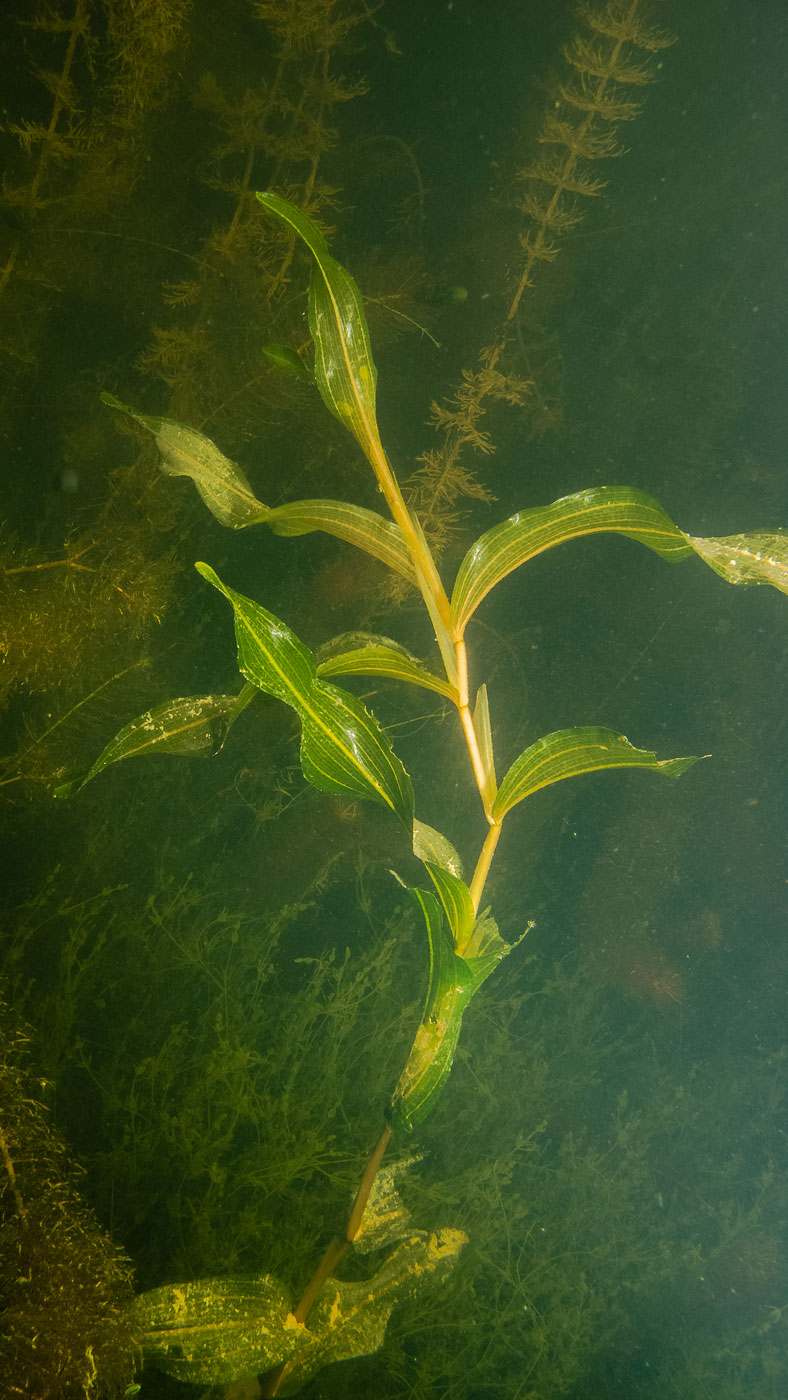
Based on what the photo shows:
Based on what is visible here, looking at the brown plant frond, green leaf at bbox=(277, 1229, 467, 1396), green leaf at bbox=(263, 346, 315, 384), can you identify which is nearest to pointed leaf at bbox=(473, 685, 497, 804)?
green leaf at bbox=(263, 346, 315, 384)

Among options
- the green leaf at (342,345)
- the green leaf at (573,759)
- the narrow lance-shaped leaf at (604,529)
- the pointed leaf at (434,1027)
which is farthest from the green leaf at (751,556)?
the pointed leaf at (434,1027)

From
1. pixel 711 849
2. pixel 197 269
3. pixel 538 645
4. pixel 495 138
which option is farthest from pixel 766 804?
pixel 197 269

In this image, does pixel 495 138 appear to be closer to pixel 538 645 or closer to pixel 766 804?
pixel 538 645

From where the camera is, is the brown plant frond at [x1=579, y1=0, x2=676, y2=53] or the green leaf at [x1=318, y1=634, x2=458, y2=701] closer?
the green leaf at [x1=318, y1=634, x2=458, y2=701]

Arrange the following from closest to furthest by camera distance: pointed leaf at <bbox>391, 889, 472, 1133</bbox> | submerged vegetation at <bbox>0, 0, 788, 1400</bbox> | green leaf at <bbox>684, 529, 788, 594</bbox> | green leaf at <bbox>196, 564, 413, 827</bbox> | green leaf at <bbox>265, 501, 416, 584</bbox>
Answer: green leaf at <bbox>196, 564, 413, 827</bbox>, pointed leaf at <bbox>391, 889, 472, 1133</bbox>, green leaf at <bbox>684, 529, 788, 594</bbox>, green leaf at <bbox>265, 501, 416, 584</bbox>, submerged vegetation at <bbox>0, 0, 788, 1400</bbox>

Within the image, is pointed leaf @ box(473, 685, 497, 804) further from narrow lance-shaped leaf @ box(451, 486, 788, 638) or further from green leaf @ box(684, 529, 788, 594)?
green leaf @ box(684, 529, 788, 594)

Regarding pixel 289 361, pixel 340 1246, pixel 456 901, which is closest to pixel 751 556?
pixel 456 901

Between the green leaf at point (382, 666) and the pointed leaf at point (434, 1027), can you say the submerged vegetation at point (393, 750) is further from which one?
the pointed leaf at point (434, 1027)
